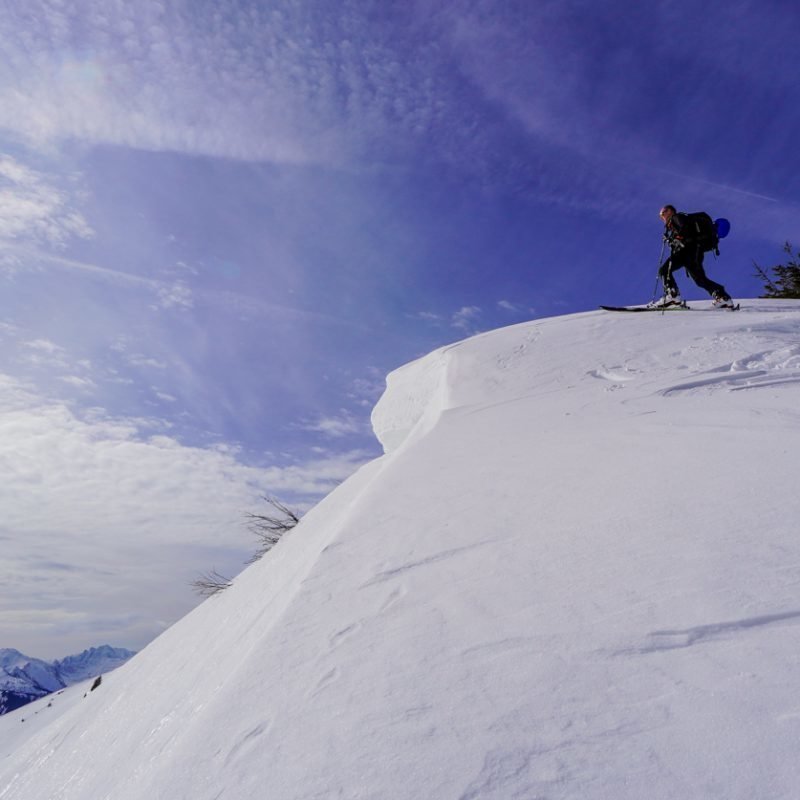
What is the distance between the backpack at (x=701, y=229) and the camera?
905 centimetres

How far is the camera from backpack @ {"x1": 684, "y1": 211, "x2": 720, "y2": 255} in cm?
905

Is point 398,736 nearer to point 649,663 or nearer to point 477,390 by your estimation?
point 649,663

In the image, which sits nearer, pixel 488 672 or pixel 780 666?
pixel 780 666

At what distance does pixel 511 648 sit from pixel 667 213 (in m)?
9.02

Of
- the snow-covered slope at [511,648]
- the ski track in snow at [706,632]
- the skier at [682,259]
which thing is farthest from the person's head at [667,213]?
the ski track in snow at [706,632]

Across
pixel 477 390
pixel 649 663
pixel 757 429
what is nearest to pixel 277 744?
pixel 649 663

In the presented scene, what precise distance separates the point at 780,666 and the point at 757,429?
264 centimetres

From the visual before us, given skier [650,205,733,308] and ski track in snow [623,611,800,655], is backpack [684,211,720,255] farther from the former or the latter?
ski track in snow [623,611,800,655]

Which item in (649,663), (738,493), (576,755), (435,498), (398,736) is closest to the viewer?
(576,755)

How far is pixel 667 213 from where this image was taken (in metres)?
9.13

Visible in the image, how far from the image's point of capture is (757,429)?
149 inches

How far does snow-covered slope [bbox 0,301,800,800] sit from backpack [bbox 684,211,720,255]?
18.5 feet

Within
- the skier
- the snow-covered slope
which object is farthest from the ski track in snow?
the skier

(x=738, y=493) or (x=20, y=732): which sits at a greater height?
(x=738, y=493)
